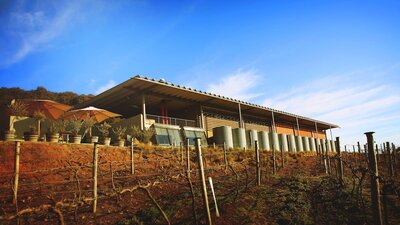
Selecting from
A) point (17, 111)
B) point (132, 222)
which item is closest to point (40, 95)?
point (17, 111)

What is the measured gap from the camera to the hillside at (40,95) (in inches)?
1725

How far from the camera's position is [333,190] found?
32.2ft

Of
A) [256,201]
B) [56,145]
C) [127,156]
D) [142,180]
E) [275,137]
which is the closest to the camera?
[256,201]

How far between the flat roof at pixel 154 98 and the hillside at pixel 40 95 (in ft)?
75.4

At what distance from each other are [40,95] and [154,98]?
102 ft

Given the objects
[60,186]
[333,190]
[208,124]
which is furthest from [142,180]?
[208,124]

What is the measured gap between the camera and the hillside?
43.8m

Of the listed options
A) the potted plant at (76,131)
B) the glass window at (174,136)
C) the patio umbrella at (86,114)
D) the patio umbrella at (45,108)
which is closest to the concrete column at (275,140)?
A: the glass window at (174,136)

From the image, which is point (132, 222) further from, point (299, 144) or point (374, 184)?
point (299, 144)

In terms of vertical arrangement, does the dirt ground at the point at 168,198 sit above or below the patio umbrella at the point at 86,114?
below

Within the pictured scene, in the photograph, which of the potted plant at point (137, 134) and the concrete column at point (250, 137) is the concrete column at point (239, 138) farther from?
the potted plant at point (137, 134)

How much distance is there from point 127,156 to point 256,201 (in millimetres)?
8960

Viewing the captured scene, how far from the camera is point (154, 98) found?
25.3 metres

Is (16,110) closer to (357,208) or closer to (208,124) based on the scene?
(208,124)
